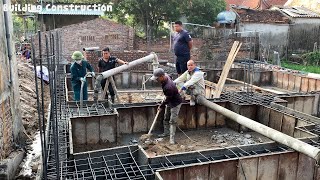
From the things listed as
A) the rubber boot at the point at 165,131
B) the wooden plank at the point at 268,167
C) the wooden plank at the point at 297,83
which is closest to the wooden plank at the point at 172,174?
the wooden plank at the point at 268,167

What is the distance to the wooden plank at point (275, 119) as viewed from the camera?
718 cm

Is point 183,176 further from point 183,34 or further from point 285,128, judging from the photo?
point 183,34

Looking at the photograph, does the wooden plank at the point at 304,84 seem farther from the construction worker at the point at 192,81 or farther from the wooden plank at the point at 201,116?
the construction worker at the point at 192,81

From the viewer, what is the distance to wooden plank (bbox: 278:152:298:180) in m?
5.14

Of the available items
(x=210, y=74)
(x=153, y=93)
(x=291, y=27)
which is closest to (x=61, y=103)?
(x=153, y=93)

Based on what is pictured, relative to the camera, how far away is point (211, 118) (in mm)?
7715

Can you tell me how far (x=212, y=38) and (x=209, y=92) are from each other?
9342mm

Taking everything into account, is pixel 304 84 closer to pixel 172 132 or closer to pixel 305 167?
pixel 305 167

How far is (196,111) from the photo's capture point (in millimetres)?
7566

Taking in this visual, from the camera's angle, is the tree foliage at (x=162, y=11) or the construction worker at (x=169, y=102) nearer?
the construction worker at (x=169, y=102)

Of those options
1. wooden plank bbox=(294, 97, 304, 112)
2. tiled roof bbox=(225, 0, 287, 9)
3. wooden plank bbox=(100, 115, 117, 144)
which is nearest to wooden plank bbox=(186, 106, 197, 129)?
A: wooden plank bbox=(100, 115, 117, 144)

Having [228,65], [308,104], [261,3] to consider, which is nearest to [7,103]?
[228,65]

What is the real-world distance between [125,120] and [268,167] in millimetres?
3404

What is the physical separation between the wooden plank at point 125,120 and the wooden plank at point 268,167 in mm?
3260
